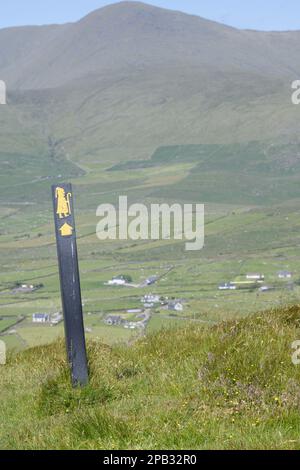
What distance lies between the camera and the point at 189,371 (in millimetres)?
9109

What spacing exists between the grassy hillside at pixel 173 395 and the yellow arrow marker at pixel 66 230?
180 cm

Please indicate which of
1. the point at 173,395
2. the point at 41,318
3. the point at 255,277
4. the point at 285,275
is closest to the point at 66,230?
the point at 173,395

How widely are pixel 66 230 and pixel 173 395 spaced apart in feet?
8.14

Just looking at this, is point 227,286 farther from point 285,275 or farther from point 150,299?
point 150,299

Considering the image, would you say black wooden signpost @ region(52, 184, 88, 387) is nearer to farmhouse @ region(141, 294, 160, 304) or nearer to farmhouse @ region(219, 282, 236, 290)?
farmhouse @ region(141, 294, 160, 304)

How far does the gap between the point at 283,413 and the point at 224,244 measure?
16984 cm

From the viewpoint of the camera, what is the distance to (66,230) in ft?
28.5

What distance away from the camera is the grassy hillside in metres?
6.90

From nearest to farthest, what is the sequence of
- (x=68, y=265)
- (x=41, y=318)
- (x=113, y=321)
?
(x=68, y=265) → (x=113, y=321) → (x=41, y=318)

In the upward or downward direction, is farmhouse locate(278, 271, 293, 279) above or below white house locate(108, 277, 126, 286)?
above

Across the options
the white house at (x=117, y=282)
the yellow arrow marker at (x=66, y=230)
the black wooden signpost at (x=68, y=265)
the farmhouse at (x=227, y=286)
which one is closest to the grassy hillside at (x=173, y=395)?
the black wooden signpost at (x=68, y=265)

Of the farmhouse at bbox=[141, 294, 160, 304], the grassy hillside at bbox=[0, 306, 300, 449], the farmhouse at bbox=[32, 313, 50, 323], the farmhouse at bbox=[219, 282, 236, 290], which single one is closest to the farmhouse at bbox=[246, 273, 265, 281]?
the farmhouse at bbox=[219, 282, 236, 290]

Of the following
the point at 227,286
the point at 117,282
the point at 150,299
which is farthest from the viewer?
the point at 117,282

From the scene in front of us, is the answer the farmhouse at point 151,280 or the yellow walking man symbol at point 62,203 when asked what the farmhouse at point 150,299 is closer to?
the farmhouse at point 151,280
